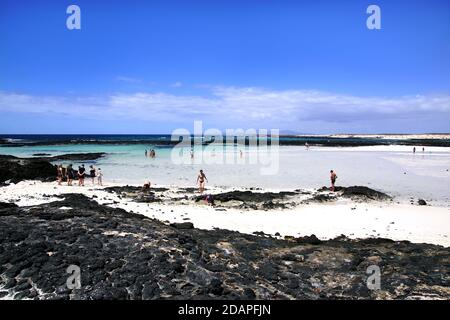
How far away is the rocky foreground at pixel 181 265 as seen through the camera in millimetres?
7258

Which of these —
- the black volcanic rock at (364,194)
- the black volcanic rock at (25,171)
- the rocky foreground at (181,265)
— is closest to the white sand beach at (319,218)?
the black volcanic rock at (364,194)

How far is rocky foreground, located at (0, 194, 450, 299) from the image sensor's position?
Result: 23.8 feet

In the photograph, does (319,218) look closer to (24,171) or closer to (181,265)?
(181,265)

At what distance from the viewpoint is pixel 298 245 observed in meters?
10.6

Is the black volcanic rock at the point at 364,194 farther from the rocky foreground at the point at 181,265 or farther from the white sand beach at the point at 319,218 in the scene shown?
the rocky foreground at the point at 181,265

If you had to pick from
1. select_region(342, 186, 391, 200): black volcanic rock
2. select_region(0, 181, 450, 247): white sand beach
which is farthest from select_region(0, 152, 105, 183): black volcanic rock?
select_region(342, 186, 391, 200): black volcanic rock

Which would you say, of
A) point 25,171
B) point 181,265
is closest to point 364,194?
point 181,265

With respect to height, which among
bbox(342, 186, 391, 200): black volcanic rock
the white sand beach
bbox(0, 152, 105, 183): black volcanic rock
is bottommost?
the white sand beach

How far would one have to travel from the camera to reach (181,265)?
798cm

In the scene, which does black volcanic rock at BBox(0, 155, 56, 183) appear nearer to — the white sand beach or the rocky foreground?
the white sand beach

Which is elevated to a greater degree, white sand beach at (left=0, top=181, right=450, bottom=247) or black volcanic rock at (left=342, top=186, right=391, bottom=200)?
black volcanic rock at (left=342, top=186, right=391, bottom=200)

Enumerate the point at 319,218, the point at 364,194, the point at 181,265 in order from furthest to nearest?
the point at 364,194 → the point at 319,218 → the point at 181,265

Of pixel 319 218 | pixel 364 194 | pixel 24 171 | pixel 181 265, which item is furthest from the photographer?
pixel 24 171
